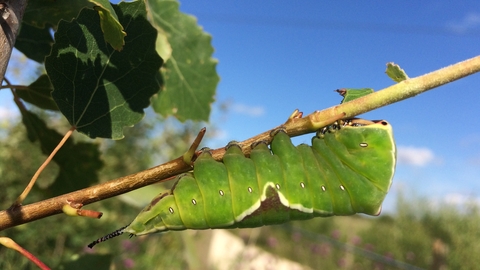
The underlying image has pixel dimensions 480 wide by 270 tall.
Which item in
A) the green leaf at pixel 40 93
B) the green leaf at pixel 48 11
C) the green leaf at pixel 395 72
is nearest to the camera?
the green leaf at pixel 395 72

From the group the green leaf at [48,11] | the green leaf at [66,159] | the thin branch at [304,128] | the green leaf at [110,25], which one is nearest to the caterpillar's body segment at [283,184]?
the thin branch at [304,128]

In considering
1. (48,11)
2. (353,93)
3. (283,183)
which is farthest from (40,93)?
(353,93)

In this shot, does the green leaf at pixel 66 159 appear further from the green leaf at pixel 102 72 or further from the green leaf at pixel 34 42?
the green leaf at pixel 102 72

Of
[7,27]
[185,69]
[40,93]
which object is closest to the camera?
[7,27]

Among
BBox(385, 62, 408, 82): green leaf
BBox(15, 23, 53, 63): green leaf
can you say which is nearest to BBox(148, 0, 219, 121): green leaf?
BBox(15, 23, 53, 63): green leaf

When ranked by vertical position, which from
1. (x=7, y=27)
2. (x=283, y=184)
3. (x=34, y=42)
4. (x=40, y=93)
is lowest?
(x=283, y=184)

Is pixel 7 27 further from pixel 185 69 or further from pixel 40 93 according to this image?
pixel 185 69

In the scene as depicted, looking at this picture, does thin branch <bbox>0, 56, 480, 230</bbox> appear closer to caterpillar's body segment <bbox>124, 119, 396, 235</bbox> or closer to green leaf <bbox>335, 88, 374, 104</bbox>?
green leaf <bbox>335, 88, 374, 104</bbox>
